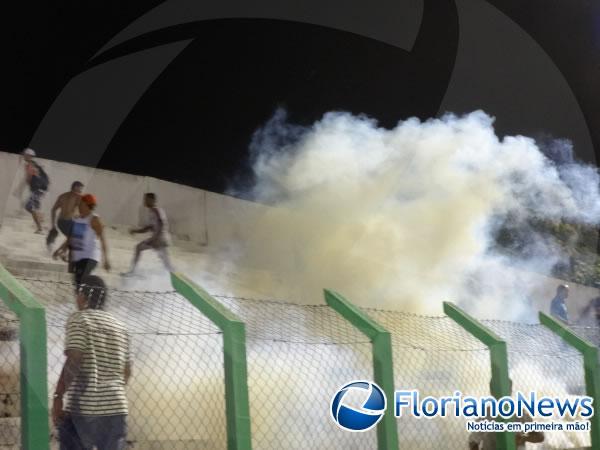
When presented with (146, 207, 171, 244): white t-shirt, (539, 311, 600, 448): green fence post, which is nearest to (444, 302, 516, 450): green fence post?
(539, 311, 600, 448): green fence post

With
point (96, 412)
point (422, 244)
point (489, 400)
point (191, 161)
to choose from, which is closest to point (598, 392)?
point (489, 400)

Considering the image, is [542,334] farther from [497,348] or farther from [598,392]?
[497,348]

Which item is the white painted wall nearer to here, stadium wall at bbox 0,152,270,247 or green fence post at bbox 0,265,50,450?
stadium wall at bbox 0,152,270,247

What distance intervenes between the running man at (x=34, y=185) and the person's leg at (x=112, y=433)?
644 cm

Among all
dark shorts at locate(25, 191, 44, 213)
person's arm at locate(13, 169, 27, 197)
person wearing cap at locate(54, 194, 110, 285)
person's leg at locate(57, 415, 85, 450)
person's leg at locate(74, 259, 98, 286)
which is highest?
person's arm at locate(13, 169, 27, 197)

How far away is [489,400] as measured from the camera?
6.48 m

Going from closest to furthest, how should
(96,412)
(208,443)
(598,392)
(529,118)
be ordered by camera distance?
(96,412) → (208,443) → (598,392) → (529,118)

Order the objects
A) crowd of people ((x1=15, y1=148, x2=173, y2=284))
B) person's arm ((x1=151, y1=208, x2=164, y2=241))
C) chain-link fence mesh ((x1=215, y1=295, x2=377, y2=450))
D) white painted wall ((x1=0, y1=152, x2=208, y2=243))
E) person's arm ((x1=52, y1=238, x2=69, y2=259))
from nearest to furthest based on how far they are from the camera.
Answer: chain-link fence mesh ((x1=215, y1=295, x2=377, y2=450)) < crowd of people ((x1=15, y1=148, x2=173, y2=284)) < person's arm ((x1=52, y1=238, x2=69, y2=259)) < white painted wall ((x1=0, y1=152, x2=208, y2=243)) < person's arm ((x1=151, y1=208, x2=164, y2=241))

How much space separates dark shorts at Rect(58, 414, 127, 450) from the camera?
15.3 ft

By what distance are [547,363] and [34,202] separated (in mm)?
6362

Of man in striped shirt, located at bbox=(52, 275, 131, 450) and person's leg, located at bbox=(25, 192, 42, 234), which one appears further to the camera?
→ person's leg, located at bbox=(25, 192, 42, 234)

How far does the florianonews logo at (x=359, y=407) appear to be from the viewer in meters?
5.66

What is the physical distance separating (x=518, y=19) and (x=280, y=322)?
10898mm

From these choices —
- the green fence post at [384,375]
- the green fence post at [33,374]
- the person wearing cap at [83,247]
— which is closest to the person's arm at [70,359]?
the green fence post at [33,374]
